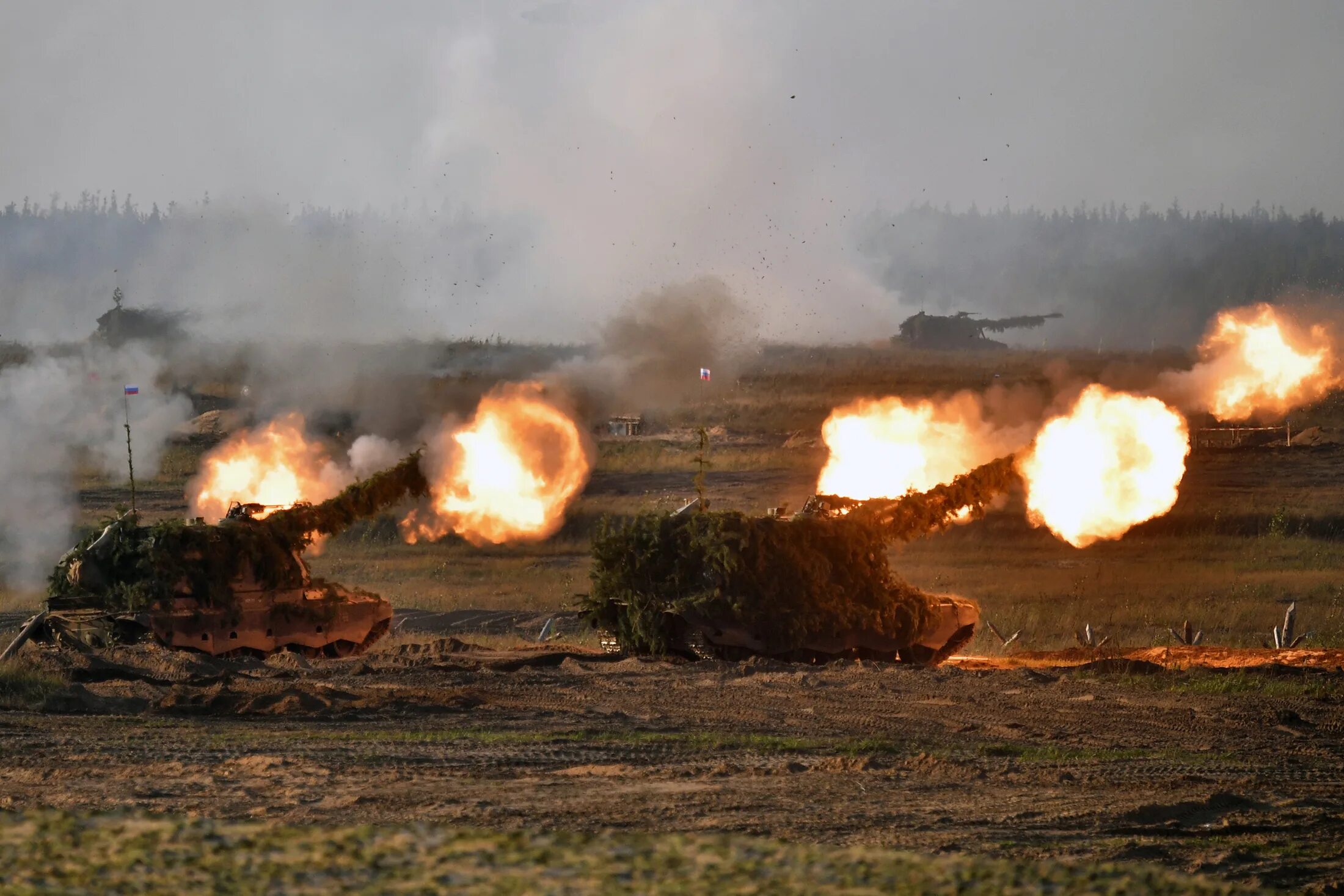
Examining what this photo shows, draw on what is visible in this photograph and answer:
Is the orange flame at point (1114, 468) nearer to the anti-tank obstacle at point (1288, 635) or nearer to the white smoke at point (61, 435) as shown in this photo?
the anti-tank obstacle at point (1288, 635)

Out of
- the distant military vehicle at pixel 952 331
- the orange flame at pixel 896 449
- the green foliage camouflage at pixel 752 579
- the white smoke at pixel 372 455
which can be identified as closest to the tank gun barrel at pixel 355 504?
the green foliage camouflage at pixel 752 579

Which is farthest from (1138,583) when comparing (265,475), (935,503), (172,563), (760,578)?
(172,563)

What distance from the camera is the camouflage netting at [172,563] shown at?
85.4 feet

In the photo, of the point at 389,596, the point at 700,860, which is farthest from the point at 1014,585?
the point at 700,860

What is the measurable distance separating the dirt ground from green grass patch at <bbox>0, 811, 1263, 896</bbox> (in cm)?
75

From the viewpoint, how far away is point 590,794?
13.9 metres

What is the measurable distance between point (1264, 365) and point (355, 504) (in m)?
17.8

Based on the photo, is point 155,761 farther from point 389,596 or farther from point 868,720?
point 389,596

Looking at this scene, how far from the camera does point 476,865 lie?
10.1 metres

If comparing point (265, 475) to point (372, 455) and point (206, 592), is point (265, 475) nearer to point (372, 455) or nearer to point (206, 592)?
point (372, 455)

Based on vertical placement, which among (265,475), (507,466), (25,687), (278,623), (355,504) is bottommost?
(25,687)

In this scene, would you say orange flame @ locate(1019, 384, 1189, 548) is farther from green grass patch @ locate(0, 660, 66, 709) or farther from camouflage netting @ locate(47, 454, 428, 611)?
green grass patch @ locate(0, 660, 66, 709)

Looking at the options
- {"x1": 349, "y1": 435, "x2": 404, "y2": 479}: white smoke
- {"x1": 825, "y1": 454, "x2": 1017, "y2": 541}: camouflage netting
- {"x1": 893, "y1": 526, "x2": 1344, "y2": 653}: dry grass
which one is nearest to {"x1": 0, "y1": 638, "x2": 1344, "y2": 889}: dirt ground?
{"x1": 825, "y1": 454, "x2": 1017, "y2": 541}: camouflage netting

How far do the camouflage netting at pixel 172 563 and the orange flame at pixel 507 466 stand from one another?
182 inches
